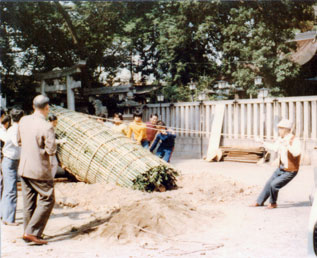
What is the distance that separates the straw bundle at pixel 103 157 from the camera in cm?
727

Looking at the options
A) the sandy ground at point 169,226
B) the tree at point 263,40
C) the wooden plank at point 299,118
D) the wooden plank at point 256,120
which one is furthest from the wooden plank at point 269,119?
the tree at point 263,40

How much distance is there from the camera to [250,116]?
12984mm

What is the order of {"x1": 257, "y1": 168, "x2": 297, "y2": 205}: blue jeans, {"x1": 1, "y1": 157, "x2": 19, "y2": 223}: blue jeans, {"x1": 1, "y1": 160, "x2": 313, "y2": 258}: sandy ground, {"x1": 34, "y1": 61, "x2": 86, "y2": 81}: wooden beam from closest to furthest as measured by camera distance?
{"x1": 1, "y1": 160, "x2": 313, "y2": 258}: sandy ground → {"x1": 1, "y1": 157, "x2": 19, "y2": 223}: blue jeans → {"x1": 257, "y1": 168, "x2": 297, "y2": 205}: blue jeans → {"x1": 34, "y1": 61, "x2": 86, "y2": 81}: wooden beam

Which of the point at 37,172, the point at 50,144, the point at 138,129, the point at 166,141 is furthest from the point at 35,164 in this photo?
the point at 166,141

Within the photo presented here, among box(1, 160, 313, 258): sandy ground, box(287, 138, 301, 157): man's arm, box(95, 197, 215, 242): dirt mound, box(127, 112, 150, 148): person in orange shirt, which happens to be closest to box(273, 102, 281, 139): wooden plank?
box(127, 112, 150, 148): person in orange shirt

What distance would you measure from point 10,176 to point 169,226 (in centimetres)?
235

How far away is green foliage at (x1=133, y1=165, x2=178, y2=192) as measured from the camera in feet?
23.3

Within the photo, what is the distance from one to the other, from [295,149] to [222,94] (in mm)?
14528

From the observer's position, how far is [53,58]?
61.4 ft

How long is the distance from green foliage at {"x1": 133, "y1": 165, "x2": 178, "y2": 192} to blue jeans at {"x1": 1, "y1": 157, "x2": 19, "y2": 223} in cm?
238

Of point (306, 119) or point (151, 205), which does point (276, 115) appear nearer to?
point (306, 119)

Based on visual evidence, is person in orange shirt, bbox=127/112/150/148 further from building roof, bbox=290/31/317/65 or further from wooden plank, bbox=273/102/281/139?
A: building roof, bbox=290/31/317/65

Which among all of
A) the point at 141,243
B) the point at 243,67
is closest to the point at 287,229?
the point at 141,243

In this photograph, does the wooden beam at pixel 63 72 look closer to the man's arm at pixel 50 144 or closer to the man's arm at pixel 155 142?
the man's arm at pixel 155 142
